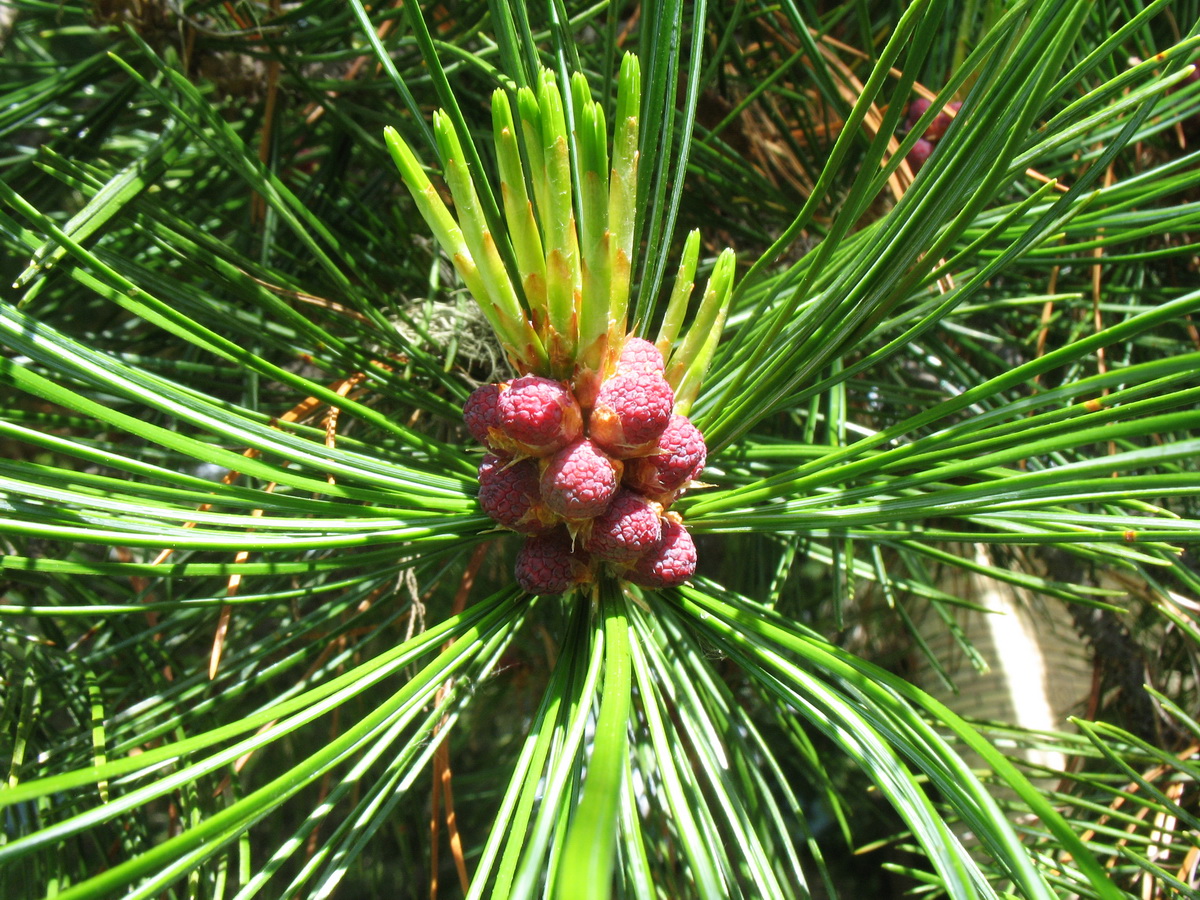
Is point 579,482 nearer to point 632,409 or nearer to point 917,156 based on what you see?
point 632,409

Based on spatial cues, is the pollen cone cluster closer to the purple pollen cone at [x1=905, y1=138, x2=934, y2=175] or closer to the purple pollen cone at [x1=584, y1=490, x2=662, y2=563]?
the purple pollen cone at [x1=584, y1=490, x2=662, y2=563]

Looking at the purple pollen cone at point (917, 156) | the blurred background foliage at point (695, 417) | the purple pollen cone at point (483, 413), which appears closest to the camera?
the blurred background foliage at point (695, 417)

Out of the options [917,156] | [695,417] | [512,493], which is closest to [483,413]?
[512,493]

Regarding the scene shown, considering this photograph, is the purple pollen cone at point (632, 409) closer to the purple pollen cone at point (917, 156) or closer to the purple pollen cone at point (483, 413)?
the purple pollen cone at point (483, 413)

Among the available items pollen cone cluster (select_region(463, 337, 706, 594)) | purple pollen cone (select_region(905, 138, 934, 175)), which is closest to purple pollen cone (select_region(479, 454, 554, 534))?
pollen cone cluster (select_region(463, 337, 706, 594))

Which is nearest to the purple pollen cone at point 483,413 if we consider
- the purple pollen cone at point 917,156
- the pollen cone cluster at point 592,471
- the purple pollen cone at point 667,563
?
the pollen cone cluster at point 592,471

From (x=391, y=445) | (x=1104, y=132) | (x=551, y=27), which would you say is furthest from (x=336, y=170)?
(x=1104, y=132)
